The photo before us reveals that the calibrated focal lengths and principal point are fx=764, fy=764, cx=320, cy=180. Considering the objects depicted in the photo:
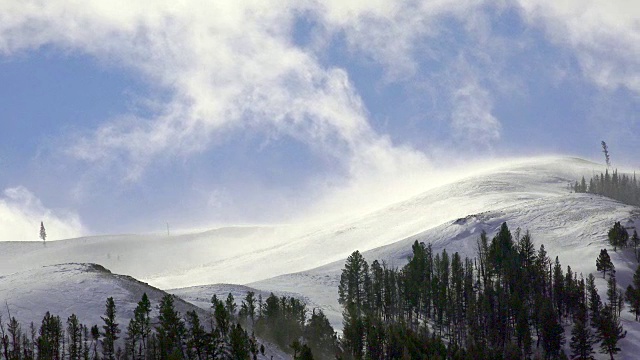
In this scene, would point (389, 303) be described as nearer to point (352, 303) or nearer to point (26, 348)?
point (352, 303)

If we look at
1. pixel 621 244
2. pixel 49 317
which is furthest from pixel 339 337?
pixel 621 244

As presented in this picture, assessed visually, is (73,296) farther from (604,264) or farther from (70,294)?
(604,264)

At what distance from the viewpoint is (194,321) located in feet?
348

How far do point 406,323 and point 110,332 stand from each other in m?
63.4

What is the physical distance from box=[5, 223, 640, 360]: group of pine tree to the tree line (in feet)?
0.82

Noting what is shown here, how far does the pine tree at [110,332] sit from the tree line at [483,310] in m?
40.6

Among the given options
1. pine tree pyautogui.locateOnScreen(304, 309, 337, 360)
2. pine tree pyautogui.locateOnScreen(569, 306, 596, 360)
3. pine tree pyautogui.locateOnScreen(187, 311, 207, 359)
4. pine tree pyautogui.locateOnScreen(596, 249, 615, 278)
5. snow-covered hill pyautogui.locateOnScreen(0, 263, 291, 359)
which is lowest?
pine tree pyautogui.locateOnScreen(569, 306, 596, 360)

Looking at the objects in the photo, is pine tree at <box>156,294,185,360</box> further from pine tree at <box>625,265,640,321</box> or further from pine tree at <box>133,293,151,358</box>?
pine tree at <box>625,265,640,321</box>

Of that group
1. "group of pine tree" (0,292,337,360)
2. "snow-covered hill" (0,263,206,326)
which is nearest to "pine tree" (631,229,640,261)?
"group of pine tree" (0,292,337,360)

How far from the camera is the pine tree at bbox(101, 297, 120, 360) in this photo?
101812 millimetres

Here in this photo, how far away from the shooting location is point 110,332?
103938mm

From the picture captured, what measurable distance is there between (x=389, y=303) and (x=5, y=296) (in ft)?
238

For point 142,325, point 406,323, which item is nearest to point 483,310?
point 406,323

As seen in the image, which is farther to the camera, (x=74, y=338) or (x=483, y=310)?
(x=483, y=310)
